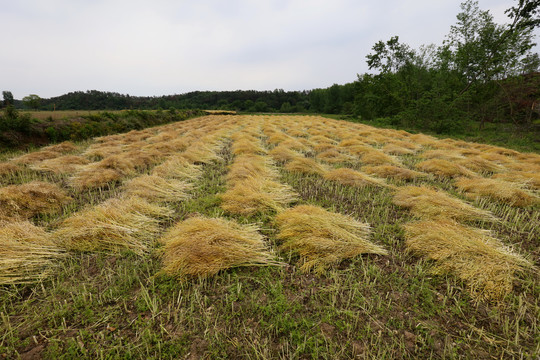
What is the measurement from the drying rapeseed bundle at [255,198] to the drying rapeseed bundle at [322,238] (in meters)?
0.38

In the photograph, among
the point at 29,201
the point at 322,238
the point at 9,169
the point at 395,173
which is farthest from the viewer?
the point at 395,173

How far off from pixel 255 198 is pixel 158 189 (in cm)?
149

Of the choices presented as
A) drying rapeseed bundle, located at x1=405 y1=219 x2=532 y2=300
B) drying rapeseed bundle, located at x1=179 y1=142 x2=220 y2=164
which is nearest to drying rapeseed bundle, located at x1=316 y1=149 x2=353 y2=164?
drying rapeseed bundle, located at x1=179 y1=142 x2=220 y2=164

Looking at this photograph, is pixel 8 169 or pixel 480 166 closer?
pixel 8 169

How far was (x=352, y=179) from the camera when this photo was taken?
3.52 meters

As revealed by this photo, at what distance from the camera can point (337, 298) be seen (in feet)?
4.50

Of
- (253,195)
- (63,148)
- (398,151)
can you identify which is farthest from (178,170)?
(398,151)

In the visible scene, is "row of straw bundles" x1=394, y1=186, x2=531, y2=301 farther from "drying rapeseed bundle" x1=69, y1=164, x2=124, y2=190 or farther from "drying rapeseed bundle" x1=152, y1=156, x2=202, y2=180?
"drying rapeseed bundle" x1=69, y1=164, x2=124, y2=190

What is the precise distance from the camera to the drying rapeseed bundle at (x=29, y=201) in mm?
2254

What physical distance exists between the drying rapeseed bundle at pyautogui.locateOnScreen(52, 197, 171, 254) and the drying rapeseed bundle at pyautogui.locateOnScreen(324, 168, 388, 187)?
278 cm

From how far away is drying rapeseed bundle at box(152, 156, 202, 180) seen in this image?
12.4ft

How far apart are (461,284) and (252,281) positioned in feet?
4.86

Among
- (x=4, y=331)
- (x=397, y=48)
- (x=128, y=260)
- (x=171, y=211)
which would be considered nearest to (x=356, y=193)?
(x=171, y=211)

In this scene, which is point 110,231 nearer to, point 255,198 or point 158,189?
point 158,189
